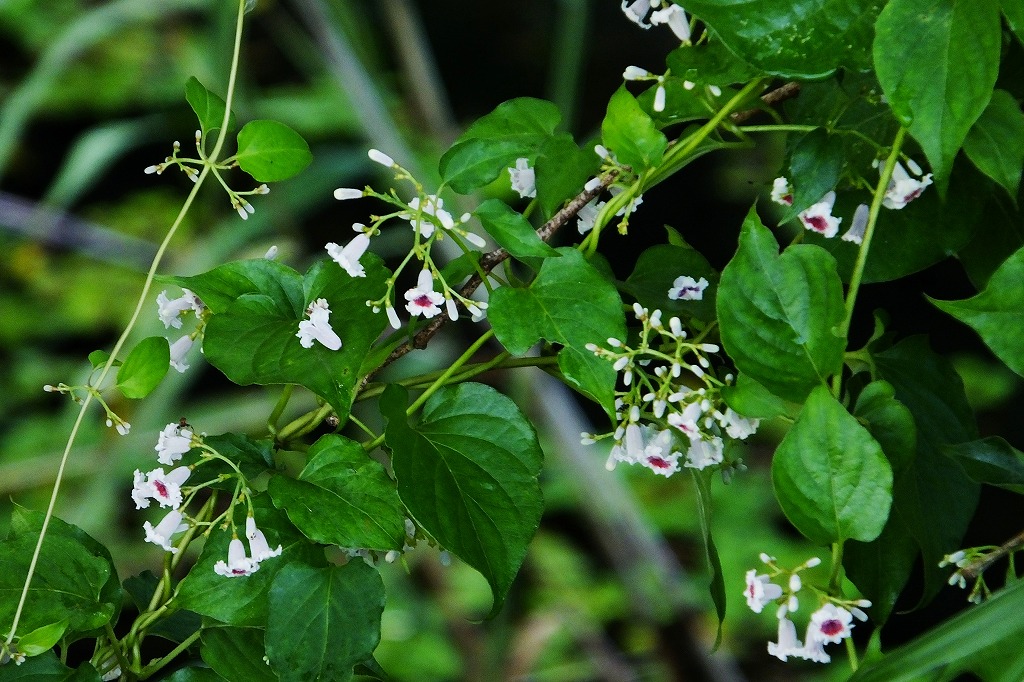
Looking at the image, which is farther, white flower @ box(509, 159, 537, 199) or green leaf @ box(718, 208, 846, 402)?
white flower @ box(509, 159, 537, 199)

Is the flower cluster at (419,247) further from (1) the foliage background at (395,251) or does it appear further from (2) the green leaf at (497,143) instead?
(1) the foliage background at (395,251)

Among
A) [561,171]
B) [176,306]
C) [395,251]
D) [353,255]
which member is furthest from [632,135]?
[395,251]

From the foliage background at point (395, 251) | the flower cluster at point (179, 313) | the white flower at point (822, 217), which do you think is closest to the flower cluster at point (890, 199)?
the white flower at point (822, 217)

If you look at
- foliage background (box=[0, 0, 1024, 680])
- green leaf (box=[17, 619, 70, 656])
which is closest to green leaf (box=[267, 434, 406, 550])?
green leaf (box=[17, 619, 70, 656])

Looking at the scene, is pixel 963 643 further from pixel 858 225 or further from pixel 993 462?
pixel 858 225

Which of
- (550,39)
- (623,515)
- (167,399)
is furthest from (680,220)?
(167,399)

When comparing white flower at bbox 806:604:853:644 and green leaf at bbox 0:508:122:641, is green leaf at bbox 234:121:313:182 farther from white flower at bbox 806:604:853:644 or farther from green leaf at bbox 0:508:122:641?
white flower at bbox 806:604:853:644
